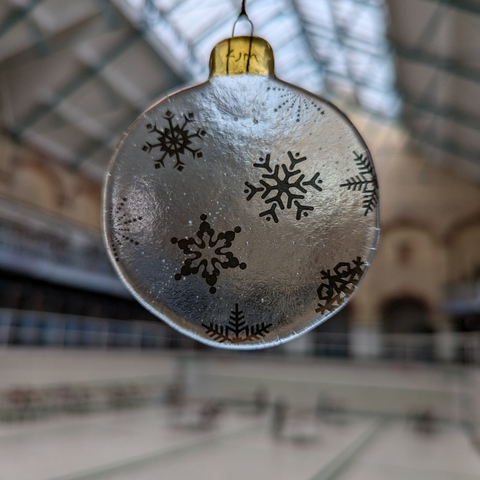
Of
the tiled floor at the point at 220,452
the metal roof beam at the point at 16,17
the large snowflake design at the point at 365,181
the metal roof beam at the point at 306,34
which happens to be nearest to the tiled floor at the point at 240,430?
the tiled floor at the point at 220,452

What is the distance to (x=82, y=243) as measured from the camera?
1556 centimetres

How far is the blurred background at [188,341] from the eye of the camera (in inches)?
314

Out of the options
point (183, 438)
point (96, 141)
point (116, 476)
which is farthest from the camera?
point (96, 141)

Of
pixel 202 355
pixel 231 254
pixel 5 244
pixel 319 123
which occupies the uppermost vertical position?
pixel 5 244

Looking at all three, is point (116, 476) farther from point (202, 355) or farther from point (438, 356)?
point (438, 356)

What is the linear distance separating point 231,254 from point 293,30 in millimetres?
16764

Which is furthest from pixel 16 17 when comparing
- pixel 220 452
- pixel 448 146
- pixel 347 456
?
pixel 448 146

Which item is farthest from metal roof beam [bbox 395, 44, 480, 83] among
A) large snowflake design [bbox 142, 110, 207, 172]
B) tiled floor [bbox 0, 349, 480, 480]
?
large snowflake design [bbox 142, 110, 207, 172]

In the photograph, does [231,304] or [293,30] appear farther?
[293,30]

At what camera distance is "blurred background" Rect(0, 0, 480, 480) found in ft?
26.2

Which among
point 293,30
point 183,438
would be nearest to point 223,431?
point 183,438

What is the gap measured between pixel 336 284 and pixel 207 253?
10.8 inches

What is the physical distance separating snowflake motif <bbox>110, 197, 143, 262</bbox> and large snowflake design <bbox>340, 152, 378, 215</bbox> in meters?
0.45

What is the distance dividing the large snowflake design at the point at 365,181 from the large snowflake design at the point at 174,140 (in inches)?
12.9
